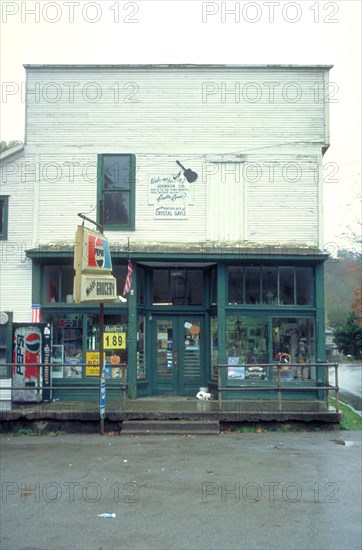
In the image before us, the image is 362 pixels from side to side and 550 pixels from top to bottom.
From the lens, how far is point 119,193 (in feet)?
53.2

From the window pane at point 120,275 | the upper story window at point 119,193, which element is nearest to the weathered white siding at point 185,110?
the upper story window at point 119,193

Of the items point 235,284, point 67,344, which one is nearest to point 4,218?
point 67,344

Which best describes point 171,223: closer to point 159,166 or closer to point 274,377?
point 159,166

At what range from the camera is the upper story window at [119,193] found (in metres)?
16.1

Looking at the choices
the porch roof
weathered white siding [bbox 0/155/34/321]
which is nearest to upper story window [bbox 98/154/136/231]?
the porch roof

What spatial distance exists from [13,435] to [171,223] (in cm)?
656

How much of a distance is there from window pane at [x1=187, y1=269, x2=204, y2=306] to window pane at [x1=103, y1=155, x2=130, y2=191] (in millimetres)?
2974

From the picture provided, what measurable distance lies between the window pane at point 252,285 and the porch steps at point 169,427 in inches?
150

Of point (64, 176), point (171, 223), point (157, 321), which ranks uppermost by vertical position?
point (64, 176)

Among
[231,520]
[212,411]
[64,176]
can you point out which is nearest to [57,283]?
[64,176]

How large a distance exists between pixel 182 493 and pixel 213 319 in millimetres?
8256

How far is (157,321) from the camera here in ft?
54.7

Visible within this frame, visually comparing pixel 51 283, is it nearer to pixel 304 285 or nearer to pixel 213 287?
pixel 213 287

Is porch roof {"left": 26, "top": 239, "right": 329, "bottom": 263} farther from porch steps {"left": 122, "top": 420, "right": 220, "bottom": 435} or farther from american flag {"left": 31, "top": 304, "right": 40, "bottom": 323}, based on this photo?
porch steps {"left": 122, "top": 420, "right": 220, "bottom": 435}
